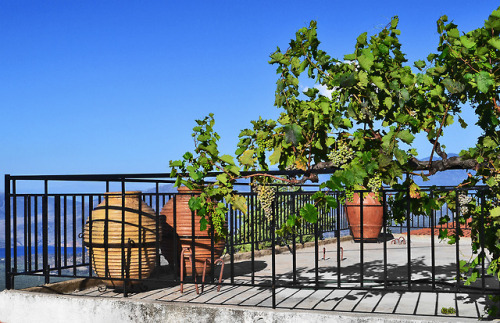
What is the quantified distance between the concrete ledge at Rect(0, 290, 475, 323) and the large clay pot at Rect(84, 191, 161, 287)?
583 millimetres

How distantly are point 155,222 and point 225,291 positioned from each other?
1.24 metres

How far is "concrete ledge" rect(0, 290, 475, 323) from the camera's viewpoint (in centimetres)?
497

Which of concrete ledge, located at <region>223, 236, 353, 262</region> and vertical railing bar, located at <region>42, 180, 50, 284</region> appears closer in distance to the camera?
vertical railing bar, located at <region>42, 180, 50, 284</region>

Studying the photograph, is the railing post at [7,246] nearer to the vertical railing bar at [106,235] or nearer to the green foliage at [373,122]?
the vertical railing bar at [106,235]

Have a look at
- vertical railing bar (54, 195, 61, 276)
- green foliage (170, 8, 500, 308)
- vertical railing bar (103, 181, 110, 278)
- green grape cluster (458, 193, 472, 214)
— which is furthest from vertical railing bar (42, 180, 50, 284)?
green grape cluster (458, 193, 472, 214)

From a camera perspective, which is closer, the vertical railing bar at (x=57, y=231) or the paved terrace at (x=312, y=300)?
the paved terrace at (x=312, y=300)

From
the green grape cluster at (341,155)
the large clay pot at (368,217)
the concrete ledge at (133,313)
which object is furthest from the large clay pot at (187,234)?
the large clay pot at (368,217)

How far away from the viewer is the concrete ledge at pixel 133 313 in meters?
4.97

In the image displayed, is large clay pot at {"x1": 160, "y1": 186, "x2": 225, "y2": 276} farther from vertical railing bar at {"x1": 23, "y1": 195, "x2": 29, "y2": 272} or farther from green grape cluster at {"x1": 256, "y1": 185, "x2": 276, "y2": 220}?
vertical railing bar at {"x1": 23, "y1": 195, "x2": 29, "y2": 272}

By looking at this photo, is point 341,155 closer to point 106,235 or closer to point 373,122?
point 373,122

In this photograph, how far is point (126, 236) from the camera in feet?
21.2

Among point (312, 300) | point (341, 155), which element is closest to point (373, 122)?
point (341, 155)

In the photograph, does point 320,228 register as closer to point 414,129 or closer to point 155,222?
point 155,222

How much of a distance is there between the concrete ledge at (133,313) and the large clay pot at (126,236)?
0.58 m
